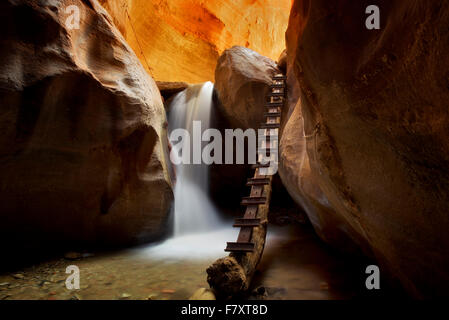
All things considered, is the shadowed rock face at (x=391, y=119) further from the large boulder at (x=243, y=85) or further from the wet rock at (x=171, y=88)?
the wet rock at (x=171, y=88)

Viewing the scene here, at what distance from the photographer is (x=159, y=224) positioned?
5.24 m

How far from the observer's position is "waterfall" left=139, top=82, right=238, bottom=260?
4.70 metres

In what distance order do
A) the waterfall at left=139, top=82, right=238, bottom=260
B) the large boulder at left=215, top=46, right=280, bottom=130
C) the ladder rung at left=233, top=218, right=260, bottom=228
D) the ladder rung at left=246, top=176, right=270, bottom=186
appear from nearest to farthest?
1. the ladder rung at left=233, top=218, right=260, bottom=228
2. the ladder rung at left=246, top=176, right=270, bottom=186
3. the waterfall at left=139, top=82, right=238, bottom=260
4. the large boulder at left=215, top=46, right=280, bottom=130

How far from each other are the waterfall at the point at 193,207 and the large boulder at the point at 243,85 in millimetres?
766

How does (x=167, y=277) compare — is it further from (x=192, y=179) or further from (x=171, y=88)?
(x=171, y=88)

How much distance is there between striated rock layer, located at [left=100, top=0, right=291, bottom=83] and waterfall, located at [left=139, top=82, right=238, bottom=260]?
495 centimetres

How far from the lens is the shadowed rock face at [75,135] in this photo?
3482 mm

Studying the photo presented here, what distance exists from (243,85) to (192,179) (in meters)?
3.02

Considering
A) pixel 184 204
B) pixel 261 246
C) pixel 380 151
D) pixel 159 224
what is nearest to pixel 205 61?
pixel 184 204

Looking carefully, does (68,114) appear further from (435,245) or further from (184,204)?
(435,245)

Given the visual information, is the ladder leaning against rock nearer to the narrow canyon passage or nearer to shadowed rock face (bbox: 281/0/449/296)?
the narrow canyon passage

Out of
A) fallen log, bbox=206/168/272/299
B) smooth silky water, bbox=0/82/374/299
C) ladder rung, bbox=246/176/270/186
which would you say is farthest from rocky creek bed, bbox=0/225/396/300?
ladder rung, bbox=246/176/270/186

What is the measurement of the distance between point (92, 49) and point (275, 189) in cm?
648

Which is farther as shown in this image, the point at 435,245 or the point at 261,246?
the point at 261,246
